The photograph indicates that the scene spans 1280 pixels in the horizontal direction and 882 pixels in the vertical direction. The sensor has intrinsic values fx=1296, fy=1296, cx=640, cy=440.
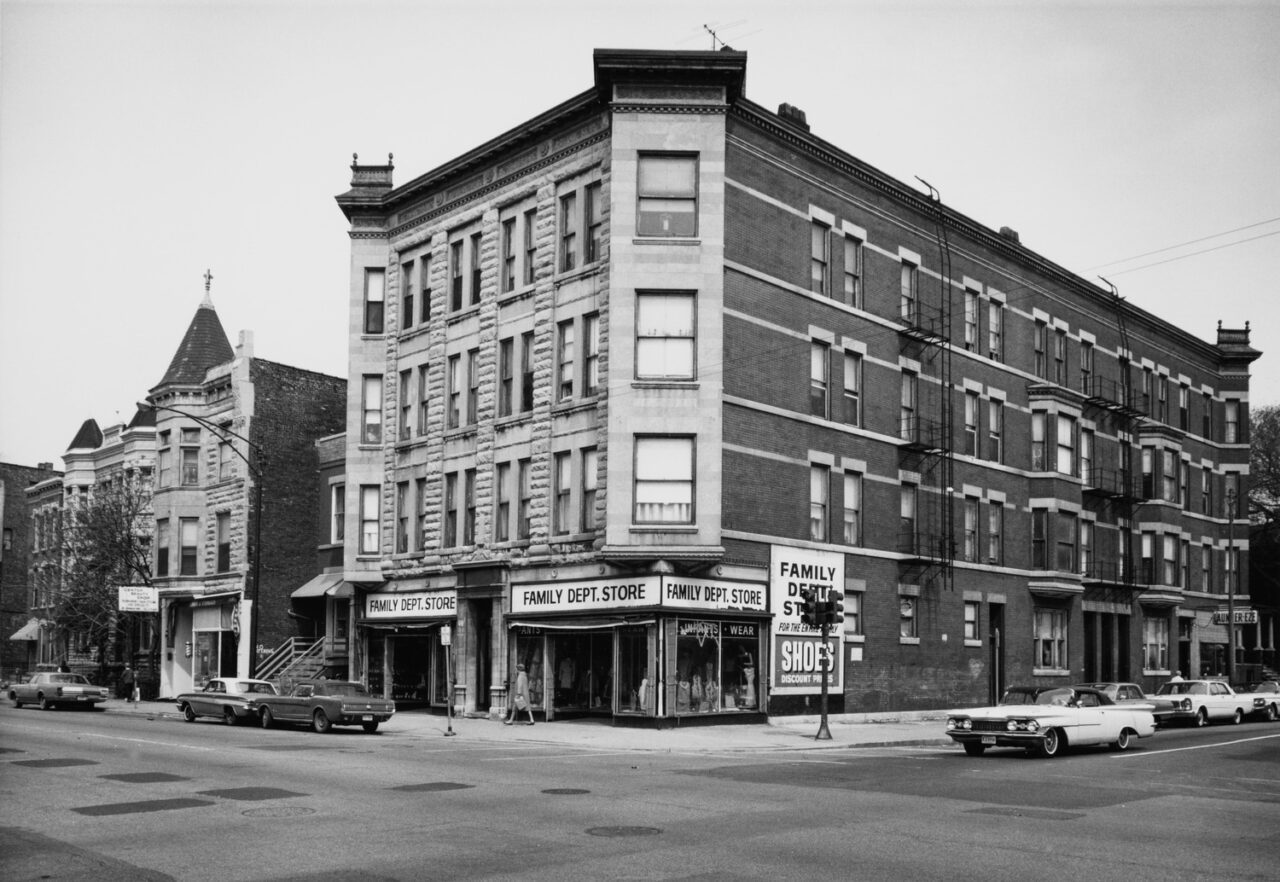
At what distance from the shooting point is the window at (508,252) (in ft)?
133

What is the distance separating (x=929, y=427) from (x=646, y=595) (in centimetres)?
1446

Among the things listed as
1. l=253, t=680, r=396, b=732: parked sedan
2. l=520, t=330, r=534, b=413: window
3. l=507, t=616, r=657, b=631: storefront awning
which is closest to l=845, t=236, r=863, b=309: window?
l=520, t=330, r=534, b=413: window

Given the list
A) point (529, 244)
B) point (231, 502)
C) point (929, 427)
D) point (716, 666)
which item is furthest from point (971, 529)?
point (231, 502)

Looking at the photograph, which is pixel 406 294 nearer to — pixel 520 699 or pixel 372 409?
pixel 372 409

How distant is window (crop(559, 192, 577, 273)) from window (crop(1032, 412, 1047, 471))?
823 inches

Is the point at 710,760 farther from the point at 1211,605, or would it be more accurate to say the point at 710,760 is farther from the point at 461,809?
the point at 1211,605

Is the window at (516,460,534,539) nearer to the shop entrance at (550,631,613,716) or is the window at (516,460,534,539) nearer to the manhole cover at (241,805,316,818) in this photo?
the shop entrance at (550,631,613,716)

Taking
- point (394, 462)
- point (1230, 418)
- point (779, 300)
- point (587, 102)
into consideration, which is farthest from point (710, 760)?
point (1230, 418)

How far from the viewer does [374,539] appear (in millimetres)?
45438

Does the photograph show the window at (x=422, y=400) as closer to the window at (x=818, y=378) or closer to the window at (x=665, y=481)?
the window at (x=665, y=481)

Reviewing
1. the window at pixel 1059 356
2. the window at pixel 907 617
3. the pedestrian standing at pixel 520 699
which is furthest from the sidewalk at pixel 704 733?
the window at pixel 1059 356

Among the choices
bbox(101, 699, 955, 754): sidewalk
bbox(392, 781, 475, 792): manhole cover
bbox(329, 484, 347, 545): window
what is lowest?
bbox(101, 699, 955, 754): sidewalk

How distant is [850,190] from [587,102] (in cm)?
906

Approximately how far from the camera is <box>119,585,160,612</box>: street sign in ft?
165
